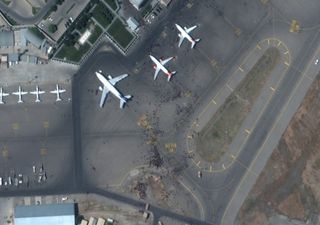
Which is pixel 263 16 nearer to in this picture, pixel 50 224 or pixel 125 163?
pixel 125 163

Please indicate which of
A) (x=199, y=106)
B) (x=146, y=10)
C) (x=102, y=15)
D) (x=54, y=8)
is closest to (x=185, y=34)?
(x=146, y=10)

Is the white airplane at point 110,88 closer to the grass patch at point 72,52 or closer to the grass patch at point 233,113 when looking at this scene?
the grass patch at point 72,52

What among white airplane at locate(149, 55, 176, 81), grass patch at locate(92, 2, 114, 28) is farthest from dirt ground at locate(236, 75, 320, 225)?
grass patch at locate(92, 2, 114, 28)

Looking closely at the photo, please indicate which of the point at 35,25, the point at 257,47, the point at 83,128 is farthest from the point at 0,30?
the point at 257,47

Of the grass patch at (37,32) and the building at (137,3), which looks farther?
the grass patch at (37,32)

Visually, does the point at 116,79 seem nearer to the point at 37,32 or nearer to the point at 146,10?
the point at 146,10

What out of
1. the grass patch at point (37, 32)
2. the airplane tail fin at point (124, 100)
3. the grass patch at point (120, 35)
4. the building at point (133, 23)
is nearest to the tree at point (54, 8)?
the grass patch at point (37, 32)
